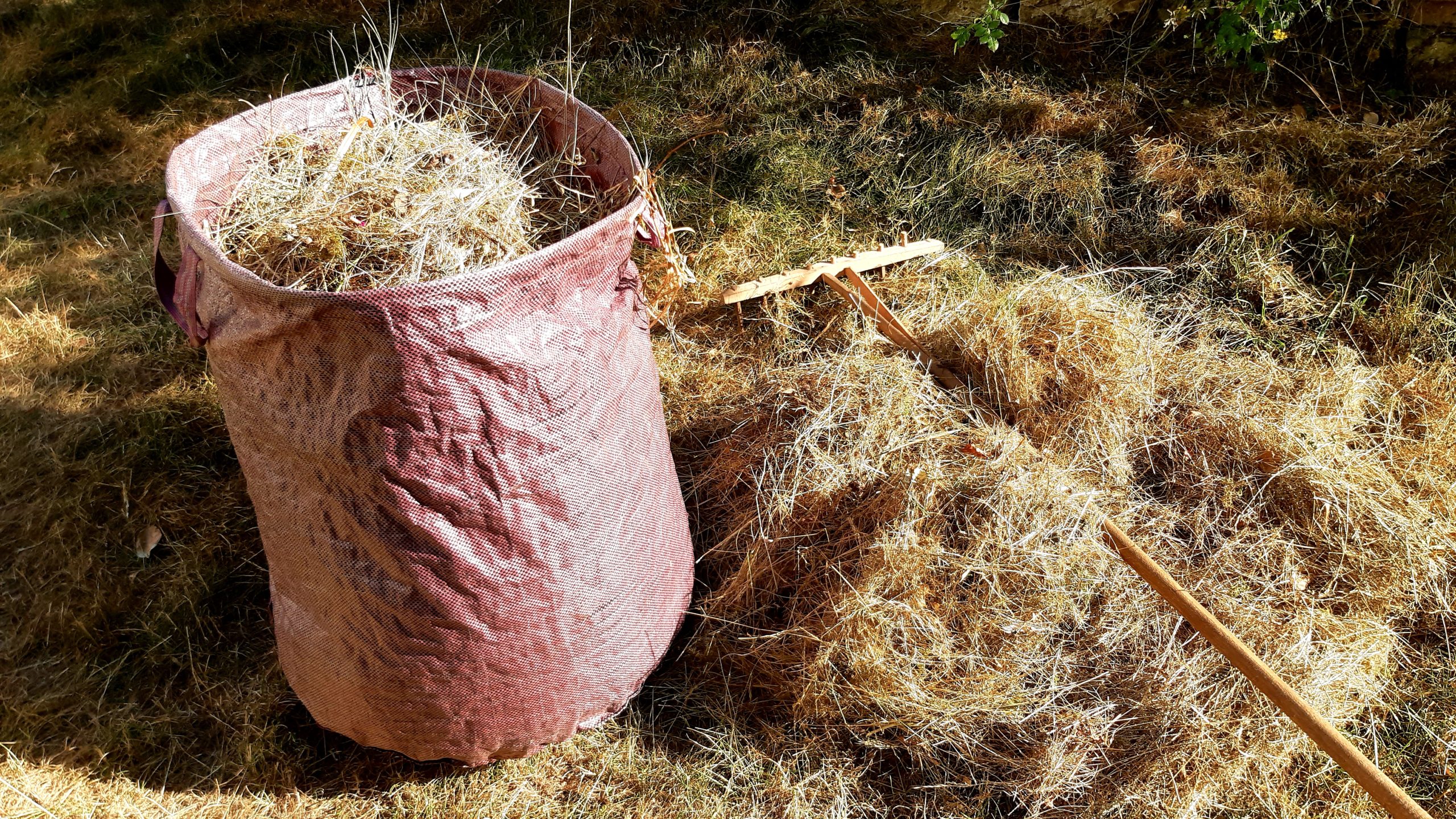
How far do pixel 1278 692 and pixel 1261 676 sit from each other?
0.04 metres

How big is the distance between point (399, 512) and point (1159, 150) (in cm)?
274

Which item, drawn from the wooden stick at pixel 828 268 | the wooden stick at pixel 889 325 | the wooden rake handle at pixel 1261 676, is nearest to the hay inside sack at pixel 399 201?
the wooden stick at pixel 828 268

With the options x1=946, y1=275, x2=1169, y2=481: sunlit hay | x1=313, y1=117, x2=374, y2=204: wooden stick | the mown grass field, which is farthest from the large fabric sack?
x1=946, y1=275, x2=1169, y2=481: sunlit hay

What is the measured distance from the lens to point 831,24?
386 cm

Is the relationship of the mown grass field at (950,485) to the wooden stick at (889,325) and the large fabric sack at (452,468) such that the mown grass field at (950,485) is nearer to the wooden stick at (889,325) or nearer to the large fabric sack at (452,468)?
the wooden stick at (889,325)

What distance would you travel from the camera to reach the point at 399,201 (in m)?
1.78

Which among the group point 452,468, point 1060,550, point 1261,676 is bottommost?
point 1060,550

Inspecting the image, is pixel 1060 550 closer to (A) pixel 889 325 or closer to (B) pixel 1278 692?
(B) pixel 1278 692

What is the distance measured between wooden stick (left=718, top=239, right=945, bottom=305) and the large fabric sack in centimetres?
74

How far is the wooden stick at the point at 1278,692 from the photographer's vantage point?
4.84 feet

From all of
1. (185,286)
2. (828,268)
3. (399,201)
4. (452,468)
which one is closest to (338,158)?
(399,201)

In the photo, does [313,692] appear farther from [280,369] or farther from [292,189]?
[292,189]

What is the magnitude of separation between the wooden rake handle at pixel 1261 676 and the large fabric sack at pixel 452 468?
93cm

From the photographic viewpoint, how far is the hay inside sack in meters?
1.72
